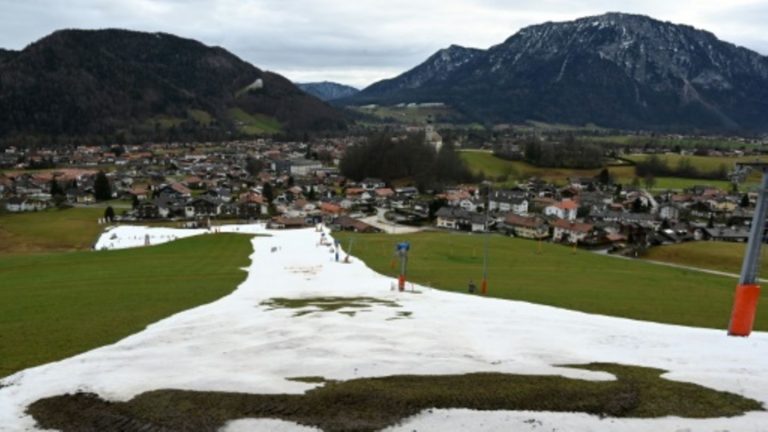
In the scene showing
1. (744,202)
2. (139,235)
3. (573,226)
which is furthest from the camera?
(744,202)

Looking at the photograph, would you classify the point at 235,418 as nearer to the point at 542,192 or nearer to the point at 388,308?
the point at 388,308

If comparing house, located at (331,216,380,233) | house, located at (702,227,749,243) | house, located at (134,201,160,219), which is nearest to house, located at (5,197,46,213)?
house, located at (134,201,160,219)

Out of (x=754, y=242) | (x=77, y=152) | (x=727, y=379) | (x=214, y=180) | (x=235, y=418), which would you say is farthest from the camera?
(x=77, y=152)

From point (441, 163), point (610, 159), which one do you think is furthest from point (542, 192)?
point (610, 159)

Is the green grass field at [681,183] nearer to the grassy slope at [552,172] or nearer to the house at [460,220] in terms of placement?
the grassy slope at [552,172]

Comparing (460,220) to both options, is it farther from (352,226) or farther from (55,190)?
(55,190)

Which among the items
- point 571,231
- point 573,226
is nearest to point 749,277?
point 571,231

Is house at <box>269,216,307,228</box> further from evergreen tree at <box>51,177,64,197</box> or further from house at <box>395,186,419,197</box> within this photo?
evergreen tree at <box>51,177,64,197</box>
